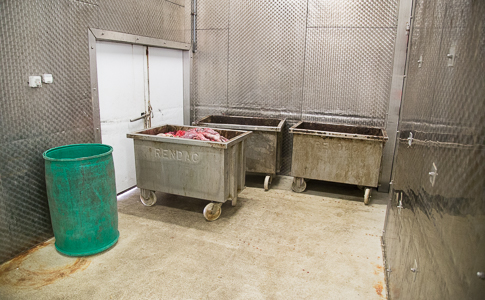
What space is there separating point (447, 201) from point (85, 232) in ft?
9.91

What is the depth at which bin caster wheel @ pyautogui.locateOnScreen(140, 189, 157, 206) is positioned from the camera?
4438mm

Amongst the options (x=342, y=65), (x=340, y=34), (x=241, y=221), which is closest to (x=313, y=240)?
(x=241, y=221)

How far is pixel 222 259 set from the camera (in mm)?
3260

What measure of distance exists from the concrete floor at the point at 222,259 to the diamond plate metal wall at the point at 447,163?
0.86 m

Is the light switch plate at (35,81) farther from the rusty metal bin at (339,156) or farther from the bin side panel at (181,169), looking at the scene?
the rusty metal bin at (339,156)

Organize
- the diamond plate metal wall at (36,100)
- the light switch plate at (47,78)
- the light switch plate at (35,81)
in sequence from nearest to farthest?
1. the diamond plate metal wall at (36,100)
2. the light switch plate at (35,81)
3. the light switch plate at (47,78)

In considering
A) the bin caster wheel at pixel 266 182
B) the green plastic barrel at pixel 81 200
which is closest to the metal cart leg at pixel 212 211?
the green plastic barrel at pixel 81 200

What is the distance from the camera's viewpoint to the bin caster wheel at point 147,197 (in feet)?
14.6

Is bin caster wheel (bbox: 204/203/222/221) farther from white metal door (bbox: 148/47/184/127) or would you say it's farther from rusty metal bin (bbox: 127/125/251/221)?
white metal door (bbox: 148/47/184/127)

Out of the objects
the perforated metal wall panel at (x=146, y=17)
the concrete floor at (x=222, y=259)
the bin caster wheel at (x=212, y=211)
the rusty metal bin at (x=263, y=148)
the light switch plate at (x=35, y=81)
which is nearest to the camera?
the concrete floor at (x=222, y=259)

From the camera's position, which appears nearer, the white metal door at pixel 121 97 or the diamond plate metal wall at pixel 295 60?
the white metal door at pixel 121 97

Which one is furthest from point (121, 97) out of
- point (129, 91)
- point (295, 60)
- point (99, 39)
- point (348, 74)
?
point (348, 74)

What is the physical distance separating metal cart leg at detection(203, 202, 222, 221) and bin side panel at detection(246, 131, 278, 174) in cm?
135

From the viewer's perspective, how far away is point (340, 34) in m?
5.24
